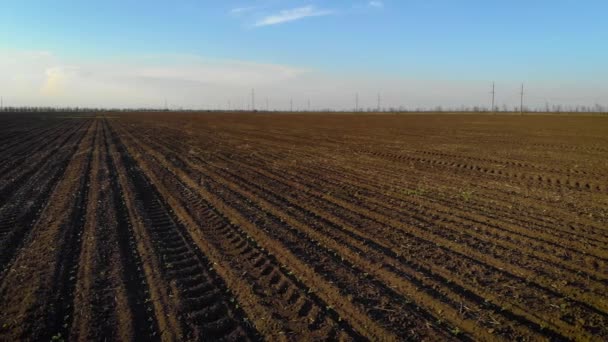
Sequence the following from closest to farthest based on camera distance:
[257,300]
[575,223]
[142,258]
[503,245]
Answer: [257,300] → [142,258] → [503,245] → [575,223]

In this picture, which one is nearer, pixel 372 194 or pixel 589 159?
pixel 372 194

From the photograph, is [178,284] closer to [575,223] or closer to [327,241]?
[327,241]

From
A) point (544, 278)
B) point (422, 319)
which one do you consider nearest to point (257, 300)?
point (422, 319)

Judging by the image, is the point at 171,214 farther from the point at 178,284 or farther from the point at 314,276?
the point at 314,276

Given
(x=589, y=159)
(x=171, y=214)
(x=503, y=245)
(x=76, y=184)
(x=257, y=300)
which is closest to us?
(x=257, y=300)

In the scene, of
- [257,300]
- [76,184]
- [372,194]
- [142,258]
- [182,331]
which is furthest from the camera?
[76,184]

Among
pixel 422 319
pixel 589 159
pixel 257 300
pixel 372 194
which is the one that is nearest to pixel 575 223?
pixel 372 194
